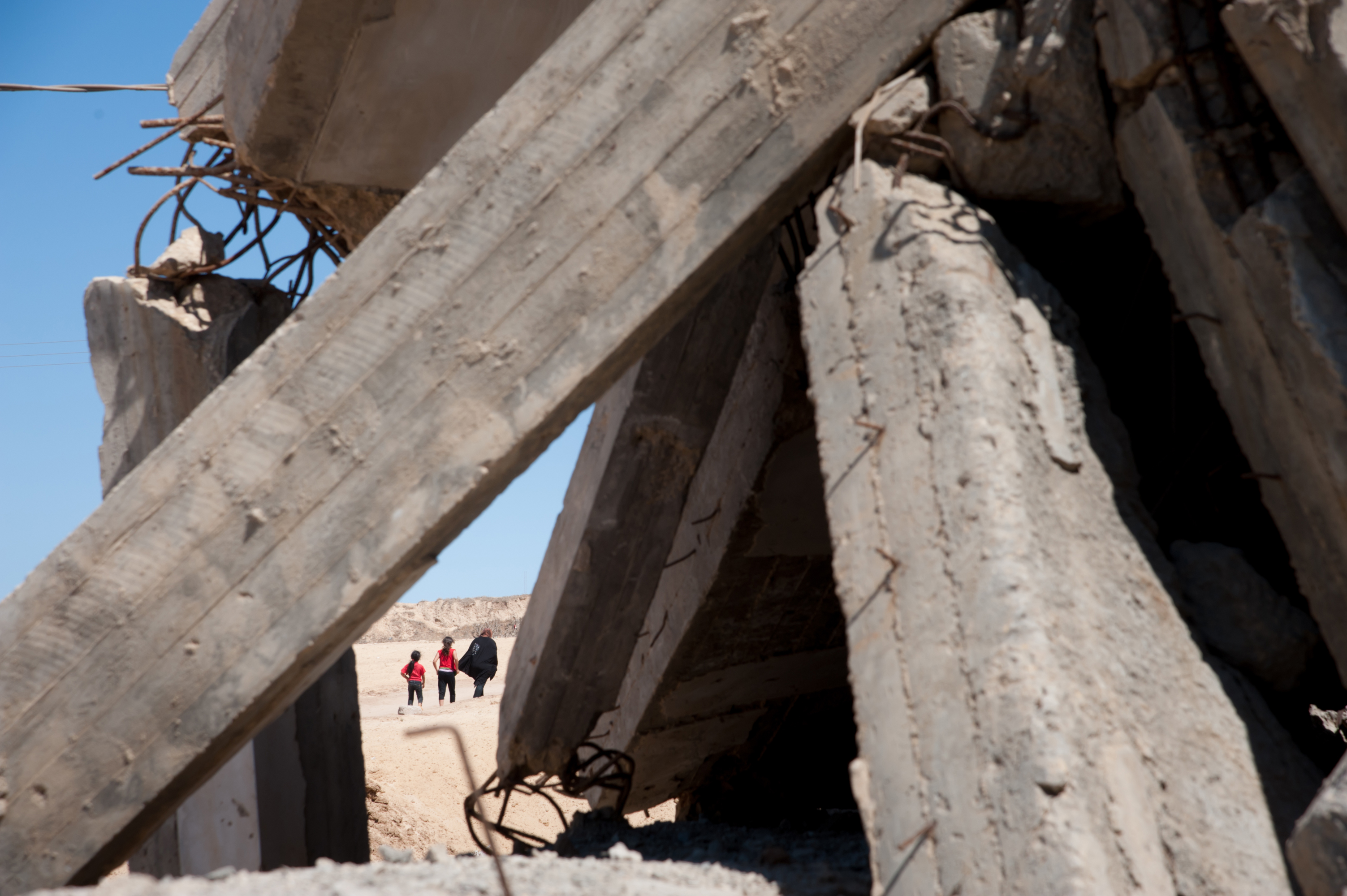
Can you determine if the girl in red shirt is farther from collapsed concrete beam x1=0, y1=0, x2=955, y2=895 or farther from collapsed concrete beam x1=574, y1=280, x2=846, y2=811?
collapsed concrete beam x1=0, y1=0, x2=955, y2=895

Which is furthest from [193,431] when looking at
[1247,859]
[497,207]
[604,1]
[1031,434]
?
[1247,859]

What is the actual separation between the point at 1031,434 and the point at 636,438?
6.31 ft

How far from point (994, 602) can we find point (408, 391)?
1.52 meters

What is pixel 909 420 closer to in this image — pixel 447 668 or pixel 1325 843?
pixel 1325 843

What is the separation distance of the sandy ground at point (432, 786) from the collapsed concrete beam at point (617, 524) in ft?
2.98

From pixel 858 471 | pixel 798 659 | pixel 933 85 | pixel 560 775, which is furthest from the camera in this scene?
pixel 798 659

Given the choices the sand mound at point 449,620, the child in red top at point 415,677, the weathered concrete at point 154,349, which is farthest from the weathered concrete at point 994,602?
the sand mound at point 449,620

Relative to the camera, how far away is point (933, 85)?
257 centimetres

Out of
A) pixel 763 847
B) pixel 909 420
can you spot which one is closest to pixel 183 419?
pixel 763 847

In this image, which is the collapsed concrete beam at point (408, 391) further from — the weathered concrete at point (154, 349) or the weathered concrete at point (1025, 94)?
the weathered concrete at point (154, 349)

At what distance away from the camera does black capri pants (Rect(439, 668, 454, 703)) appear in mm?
13781

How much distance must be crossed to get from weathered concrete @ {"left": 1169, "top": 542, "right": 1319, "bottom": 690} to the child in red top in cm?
1135

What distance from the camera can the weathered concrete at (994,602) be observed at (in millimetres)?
1750

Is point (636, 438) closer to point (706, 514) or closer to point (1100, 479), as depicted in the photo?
point (706, 514)
